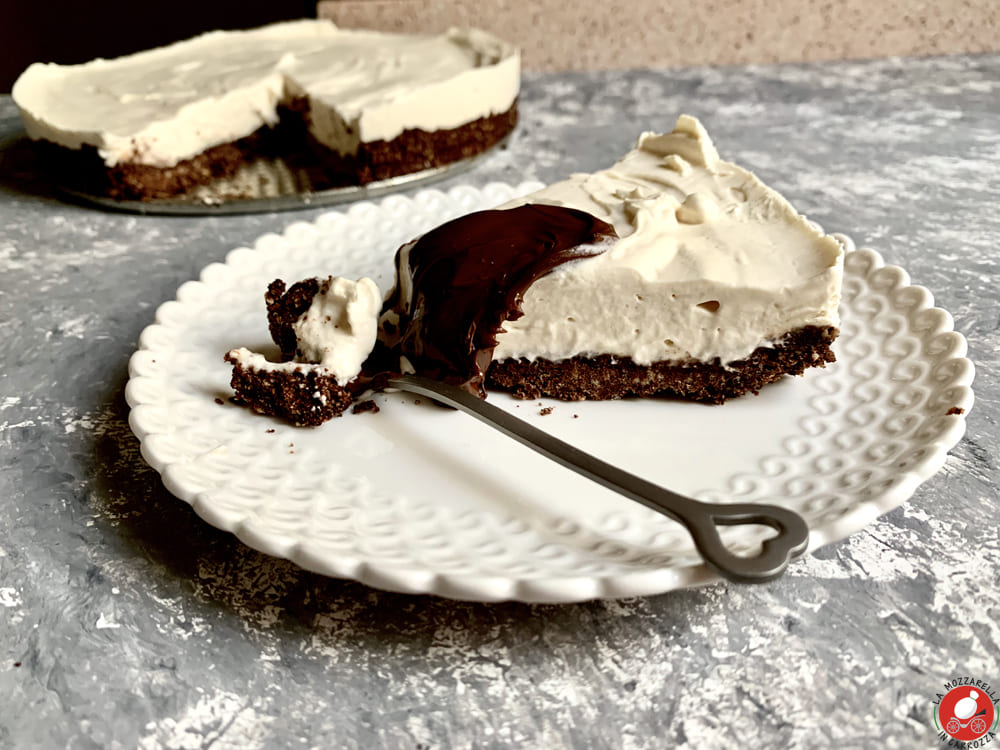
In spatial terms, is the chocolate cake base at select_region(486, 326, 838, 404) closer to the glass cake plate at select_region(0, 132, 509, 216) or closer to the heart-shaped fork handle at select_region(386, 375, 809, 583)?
the heart-shaped fork handle at select_region(386, 375, 809, 583)

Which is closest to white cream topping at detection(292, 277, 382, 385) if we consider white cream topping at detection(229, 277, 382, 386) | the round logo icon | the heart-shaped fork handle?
white cream topping at detection(229, 277, 382, 386)

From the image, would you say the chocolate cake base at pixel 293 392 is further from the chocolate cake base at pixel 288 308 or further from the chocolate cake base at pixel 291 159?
the chocolate cake base at pixel 291 159

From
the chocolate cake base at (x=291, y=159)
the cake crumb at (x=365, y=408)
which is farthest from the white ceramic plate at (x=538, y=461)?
→ the chocolate cake base at (x=291, y=159)

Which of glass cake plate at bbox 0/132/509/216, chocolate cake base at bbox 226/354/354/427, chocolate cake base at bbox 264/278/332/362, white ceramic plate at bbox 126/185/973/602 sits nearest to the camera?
white ceramic plate at bbox 126/185/973/602

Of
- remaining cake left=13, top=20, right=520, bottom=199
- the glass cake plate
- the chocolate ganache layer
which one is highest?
the chocolate ganache layer

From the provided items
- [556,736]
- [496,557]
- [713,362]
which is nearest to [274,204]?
[713,362]

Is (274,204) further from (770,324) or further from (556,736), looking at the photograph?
(556,736)
